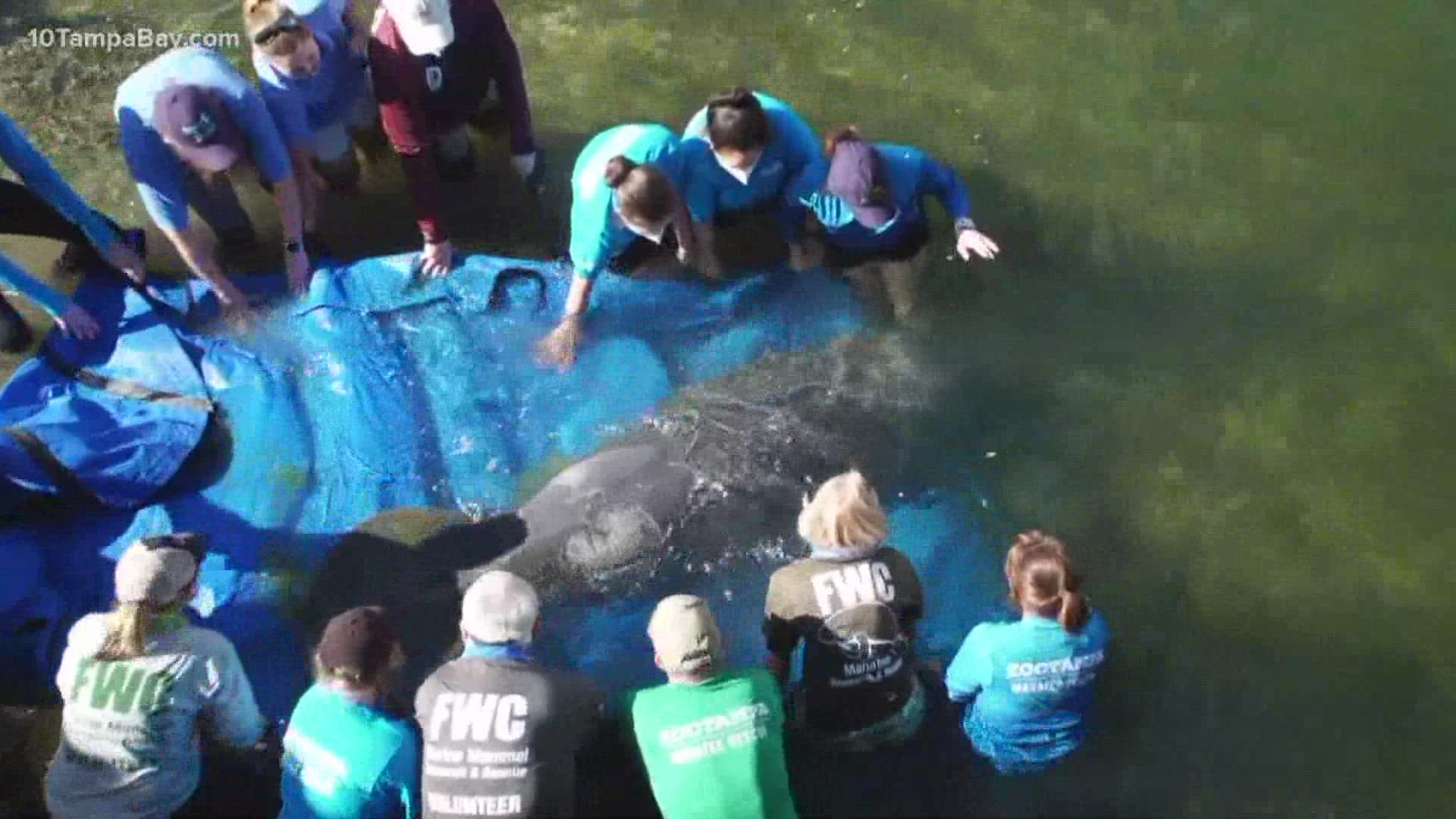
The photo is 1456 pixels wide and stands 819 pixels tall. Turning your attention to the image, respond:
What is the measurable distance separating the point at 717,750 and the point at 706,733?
0.20 feet

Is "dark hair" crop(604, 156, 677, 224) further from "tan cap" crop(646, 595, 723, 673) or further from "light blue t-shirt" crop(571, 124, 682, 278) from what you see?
"tan cap" crop(646, 595, 723, 673)

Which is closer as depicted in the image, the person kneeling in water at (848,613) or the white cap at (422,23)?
the person kneeling in water at (848,613)

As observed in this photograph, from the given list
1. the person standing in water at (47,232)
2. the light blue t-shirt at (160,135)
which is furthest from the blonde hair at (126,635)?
the person standing in water at (47,232)

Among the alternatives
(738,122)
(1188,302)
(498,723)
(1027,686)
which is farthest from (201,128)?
A: (1188,302)

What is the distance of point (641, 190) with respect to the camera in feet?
13.4

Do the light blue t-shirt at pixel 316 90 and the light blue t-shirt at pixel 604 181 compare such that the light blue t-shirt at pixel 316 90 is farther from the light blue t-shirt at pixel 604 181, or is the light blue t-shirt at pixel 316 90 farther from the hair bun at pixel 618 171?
the hair bun at pixel 618 171

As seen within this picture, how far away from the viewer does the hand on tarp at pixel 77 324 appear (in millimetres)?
4855

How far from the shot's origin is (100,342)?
4.92m

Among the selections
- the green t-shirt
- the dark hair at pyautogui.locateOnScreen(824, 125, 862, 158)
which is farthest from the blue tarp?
the green t-shirt

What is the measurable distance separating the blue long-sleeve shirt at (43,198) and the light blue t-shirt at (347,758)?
7.74 ft

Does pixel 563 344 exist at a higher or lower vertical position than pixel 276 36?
lower

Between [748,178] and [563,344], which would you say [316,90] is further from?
[748,178]

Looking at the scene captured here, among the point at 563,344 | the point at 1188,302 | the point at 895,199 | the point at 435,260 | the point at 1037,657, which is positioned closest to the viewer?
the point at 1037,657

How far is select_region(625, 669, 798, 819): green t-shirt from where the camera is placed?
3484 millimetres
